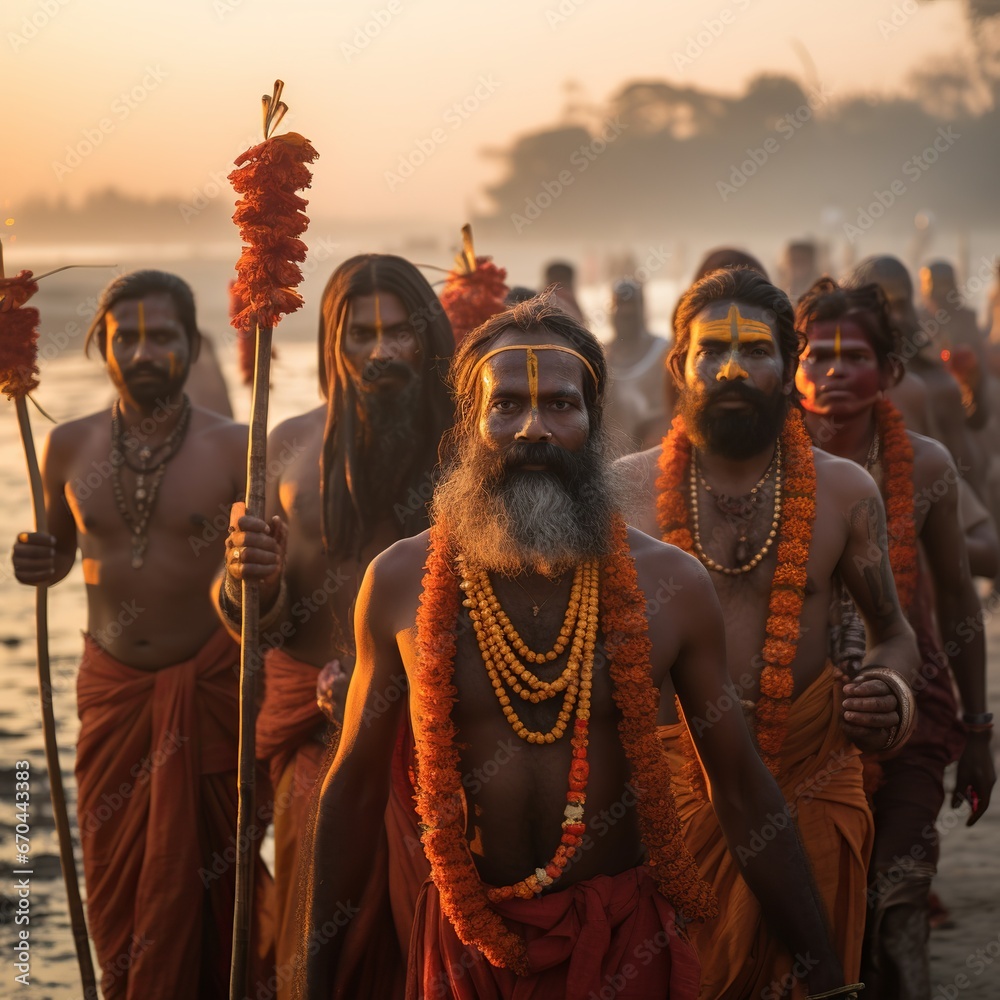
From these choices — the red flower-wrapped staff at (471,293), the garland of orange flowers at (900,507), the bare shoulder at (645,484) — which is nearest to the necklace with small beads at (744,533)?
the bare shoulder at (645,484)

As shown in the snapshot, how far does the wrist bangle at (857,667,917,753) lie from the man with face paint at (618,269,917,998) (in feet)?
0.06

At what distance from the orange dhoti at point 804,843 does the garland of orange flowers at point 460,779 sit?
0.85 meters

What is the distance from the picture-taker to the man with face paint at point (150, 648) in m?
5.67

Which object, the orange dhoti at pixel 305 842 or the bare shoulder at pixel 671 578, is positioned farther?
the orange dhoti at pixel 305 842

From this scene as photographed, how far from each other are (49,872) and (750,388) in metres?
4.11

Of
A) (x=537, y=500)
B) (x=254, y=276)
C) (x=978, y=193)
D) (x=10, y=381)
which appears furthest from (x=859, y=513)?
(x=978, y=193)

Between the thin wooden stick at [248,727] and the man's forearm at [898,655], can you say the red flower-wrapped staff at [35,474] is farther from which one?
the man's forearm at [898,655]

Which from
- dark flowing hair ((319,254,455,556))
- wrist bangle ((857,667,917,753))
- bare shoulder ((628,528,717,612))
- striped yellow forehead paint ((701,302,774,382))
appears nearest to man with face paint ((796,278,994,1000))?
striped yellow forehead paint ((701,302,774,382))

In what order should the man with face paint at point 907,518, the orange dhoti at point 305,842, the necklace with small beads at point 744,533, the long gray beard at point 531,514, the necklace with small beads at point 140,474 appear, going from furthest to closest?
the necklace with small beads at point 140,474
the man with face paint at point 907,518
the necklace with small beads at point 744,533
the orange dhoti at point 305,842
the long gray beard at point 531,514

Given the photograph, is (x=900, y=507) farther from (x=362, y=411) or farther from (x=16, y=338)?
(x=16, y=338)

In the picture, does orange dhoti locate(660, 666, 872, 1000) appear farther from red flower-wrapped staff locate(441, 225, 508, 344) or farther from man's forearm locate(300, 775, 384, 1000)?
red flower-wrapped staff locate(441, 225, 508, 344)

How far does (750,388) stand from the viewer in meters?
4.69

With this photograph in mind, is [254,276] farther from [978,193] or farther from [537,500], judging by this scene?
[978,193]

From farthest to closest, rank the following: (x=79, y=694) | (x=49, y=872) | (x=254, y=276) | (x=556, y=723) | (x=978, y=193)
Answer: (x=978, y=193)
(x=49, y=872)
(x=79, y=694)
(x=254, y=276)
(x=556, y=723)
